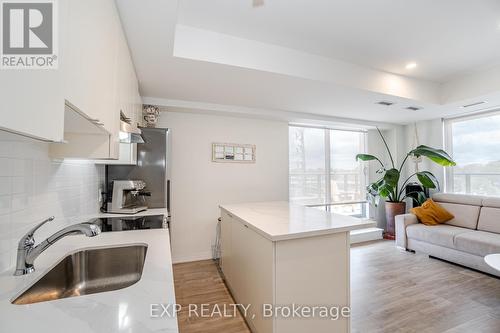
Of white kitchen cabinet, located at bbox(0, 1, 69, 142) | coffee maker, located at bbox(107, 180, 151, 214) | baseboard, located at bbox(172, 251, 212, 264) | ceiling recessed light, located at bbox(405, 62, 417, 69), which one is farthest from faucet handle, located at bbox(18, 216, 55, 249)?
ceiling recessed light, located at bbox(405, 62, 417, 69)

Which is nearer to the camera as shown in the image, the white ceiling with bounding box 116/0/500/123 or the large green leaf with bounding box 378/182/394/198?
the white ceiling with bounding box 116/0/500/123

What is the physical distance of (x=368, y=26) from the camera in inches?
81.7

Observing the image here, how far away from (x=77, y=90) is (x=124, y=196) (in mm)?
1795

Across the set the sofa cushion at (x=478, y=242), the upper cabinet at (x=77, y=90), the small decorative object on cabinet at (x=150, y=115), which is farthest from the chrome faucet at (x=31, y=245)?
the sofa cushion at (x=478, y=242)

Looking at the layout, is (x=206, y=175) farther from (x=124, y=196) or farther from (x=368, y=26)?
(x=368, y=26)

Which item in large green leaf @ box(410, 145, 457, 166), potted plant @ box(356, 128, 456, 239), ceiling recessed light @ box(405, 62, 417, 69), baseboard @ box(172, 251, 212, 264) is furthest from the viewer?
potted plant @ box(356, 128, 456, 239)

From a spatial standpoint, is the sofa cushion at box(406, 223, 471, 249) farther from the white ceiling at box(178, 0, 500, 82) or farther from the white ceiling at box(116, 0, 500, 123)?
the white ceiling at box(178, 0, 500, 82)

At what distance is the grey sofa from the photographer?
293 centimetres

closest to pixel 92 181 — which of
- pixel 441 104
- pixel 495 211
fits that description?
pixel 441 104

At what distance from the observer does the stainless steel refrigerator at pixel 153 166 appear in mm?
2664

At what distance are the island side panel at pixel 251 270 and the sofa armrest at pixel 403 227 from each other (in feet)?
10.2

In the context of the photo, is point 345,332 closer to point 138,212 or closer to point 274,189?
point 138,212

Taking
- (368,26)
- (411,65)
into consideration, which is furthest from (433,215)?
(368,26)

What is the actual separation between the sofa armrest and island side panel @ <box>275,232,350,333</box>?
2783mm
